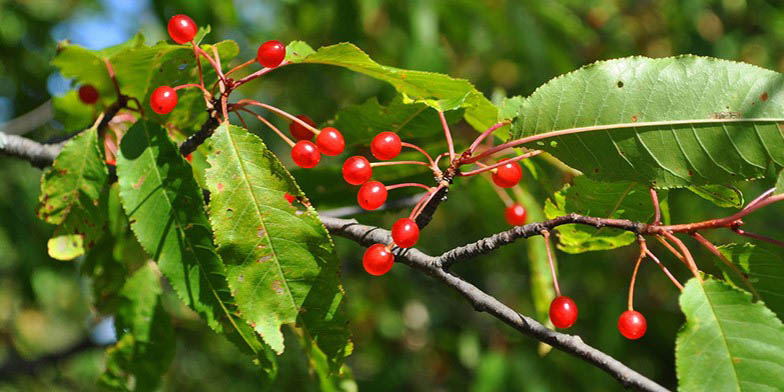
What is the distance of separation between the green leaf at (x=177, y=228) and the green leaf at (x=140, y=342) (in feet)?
1.80

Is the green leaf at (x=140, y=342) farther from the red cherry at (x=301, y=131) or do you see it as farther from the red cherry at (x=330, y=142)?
the red cherry at (x=330, y=142)

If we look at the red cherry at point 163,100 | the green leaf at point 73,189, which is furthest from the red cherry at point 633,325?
the green leaf at point 73,189

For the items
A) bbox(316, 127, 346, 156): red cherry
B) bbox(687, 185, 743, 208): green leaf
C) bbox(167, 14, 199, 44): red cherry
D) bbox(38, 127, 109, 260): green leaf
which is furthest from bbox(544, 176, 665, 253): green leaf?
bbox(38, 127, 109, 260): green leaf

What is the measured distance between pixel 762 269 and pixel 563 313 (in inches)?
14.4

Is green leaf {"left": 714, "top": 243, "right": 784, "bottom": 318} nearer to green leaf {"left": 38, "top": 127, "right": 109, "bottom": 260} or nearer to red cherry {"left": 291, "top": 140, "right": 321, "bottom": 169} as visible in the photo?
red cherry {"left": 291, "top": 140, "right": 321, "bottom": 169}

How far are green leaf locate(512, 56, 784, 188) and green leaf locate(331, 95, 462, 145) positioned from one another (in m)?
0.37

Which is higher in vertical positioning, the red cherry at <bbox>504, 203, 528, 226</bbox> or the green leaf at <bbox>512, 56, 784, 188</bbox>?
the green leaf at <bbox>512, 56, 784, 188</bbox>

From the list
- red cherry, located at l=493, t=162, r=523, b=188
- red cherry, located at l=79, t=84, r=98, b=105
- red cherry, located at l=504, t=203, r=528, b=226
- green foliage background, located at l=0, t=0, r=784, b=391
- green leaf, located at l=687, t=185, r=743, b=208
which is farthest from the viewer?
green foliage background, located at l=0, t=0, r=784, b=391

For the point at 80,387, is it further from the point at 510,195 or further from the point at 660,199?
the point at 660,199


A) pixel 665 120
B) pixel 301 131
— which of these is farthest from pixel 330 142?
pixel 665 120

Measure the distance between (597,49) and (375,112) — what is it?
4.04m

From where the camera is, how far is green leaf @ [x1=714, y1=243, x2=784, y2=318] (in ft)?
3.83

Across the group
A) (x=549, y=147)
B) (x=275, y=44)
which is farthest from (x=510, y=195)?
(x=275, y=44)

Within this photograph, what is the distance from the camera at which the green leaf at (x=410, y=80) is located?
Result: 126 cm
